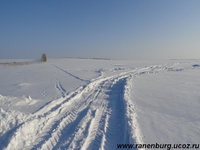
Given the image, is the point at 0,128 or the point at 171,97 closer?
the point at 0,128

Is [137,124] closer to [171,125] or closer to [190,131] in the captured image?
[171,125]

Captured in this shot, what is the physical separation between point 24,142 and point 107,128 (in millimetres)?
1884

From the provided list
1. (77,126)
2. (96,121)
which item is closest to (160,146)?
(96,121)

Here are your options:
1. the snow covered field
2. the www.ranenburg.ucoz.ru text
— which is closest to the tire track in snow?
the snow covered field

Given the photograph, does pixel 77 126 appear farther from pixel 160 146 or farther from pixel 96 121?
pixel 160 146

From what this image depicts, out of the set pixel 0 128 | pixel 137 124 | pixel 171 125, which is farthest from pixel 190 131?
pixel 0 128

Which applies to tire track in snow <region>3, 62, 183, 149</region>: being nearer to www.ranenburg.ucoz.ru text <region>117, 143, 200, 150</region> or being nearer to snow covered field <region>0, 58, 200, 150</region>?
snow covered field <region>0, 58, 200, 150</region>

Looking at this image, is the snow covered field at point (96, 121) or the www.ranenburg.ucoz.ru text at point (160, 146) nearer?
the www.ranenburg.ucoz.ru text at point (160, 146)

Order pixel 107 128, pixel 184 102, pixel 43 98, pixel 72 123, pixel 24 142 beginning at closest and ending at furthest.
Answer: pixel 24 142 → pixel 107 128 → pixel 72 123 → pixel 184 102 → pixel 43 98

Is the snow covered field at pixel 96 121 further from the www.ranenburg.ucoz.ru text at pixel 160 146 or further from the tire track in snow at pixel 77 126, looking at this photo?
the www.ranenburg.ucoz.ru text at pixel 160 146

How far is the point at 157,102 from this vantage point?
246 inches

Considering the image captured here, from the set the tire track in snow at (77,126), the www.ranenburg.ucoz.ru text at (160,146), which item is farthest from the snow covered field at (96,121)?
the www.ranenburg.ucoz.ru text at (160,146)

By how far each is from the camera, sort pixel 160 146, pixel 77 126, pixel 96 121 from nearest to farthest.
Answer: pixel 160 146
pixel 77 126
pixel 96 121

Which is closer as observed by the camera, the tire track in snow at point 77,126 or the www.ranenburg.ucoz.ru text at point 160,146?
the www.ranenburg.ucoz.ru text at point 160,146
